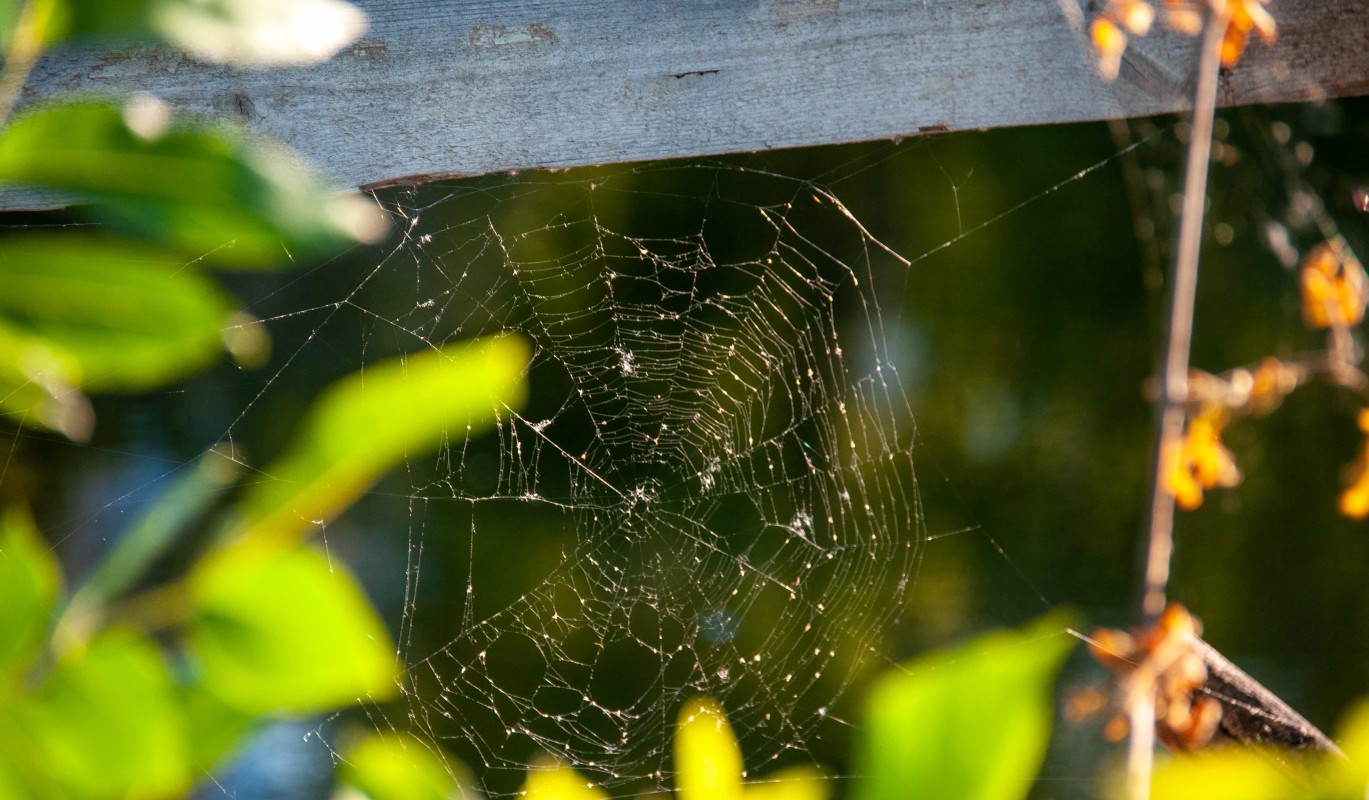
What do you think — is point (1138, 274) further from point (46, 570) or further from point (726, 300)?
point (46, 570)

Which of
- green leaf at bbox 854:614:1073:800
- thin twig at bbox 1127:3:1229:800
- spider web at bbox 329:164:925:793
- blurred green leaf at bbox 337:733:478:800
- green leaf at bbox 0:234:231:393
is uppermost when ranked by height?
green leaf at bbox 0:234:231:393

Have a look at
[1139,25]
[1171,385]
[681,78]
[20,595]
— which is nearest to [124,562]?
[20,595]

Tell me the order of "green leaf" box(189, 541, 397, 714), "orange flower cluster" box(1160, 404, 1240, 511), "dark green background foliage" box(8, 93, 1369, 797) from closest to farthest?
"green leaf" box(189, 541, 397, 714) < "orange flower cluster" box(1160, 404, 1240, 511) < "dark green background foliage" box(8, 93, 1369, 797)

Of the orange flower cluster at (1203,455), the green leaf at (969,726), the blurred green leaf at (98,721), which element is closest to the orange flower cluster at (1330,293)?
the orange flower cluster at (1203,455)

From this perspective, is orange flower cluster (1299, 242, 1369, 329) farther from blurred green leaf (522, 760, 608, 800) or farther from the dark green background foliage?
the dark green background foliage

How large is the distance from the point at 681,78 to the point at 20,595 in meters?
0.58

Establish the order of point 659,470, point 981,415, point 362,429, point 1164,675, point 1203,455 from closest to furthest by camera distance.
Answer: point 362,429
point 1164,675
point 1203,455
point 981,415
point 659,470

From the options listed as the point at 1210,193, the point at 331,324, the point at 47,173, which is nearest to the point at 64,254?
the point at 47,173

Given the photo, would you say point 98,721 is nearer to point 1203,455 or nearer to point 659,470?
point 1203,455

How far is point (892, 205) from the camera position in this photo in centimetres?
147

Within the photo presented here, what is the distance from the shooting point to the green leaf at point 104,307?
0.59ft

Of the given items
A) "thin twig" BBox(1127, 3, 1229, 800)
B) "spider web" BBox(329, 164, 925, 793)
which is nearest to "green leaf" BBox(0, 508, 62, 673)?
"thin twig" BBox(1127, 3, 1229, 800)

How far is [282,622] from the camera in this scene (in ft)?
0.53

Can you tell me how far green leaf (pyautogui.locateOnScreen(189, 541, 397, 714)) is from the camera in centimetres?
16
